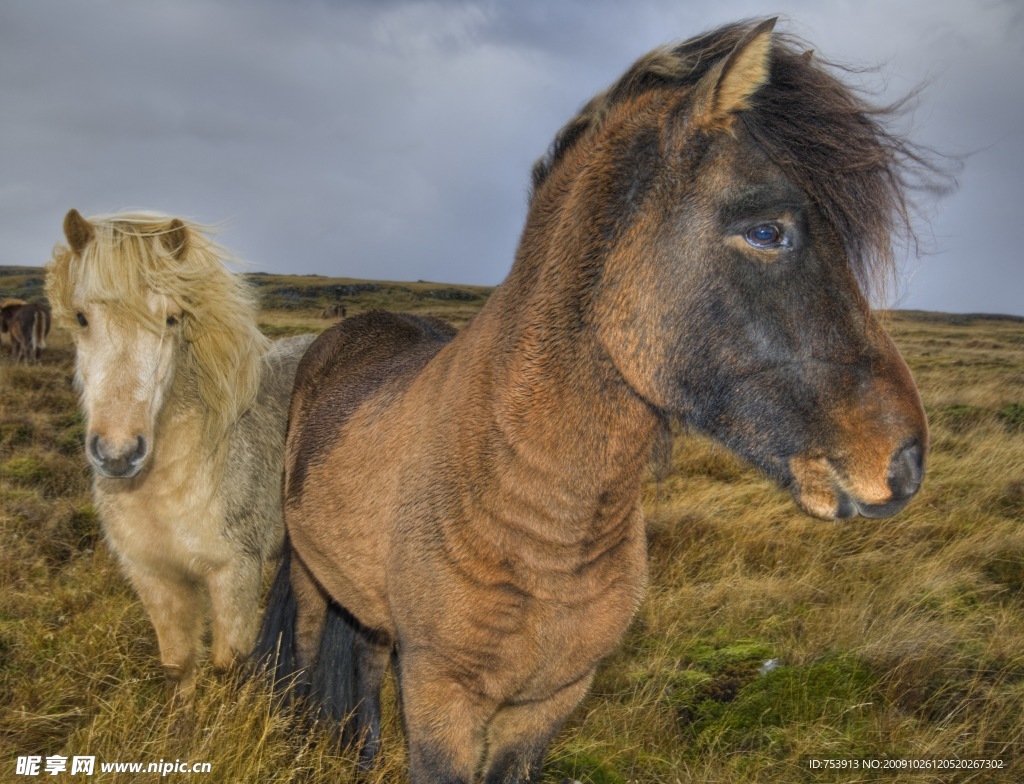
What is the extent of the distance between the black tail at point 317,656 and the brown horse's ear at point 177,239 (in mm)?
1640

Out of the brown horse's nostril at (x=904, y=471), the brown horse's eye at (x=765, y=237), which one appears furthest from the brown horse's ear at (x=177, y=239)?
the brown horse's nostril at (x=904, y=471)

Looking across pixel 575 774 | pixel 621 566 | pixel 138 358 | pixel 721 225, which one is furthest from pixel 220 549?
pixel 721 225

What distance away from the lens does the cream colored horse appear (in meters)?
3.10

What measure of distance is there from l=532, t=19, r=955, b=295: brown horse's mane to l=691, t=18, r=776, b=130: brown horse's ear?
0.05 metres

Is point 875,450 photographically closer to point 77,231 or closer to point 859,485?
point 859,485

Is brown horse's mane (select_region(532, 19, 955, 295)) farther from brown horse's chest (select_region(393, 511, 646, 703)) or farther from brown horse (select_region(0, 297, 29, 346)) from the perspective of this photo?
brown horse (select_region(0, 297, 29, 346))

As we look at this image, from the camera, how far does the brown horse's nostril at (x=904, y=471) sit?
1.65 meters

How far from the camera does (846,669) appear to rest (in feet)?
12.2

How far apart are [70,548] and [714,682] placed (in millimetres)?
4839

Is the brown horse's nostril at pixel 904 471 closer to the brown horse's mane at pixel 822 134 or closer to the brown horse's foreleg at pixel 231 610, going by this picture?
the brown horse's mane at pixel 822 134

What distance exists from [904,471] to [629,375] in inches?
27.8

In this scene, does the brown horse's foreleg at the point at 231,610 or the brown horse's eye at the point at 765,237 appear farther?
the brown horse's foreleg at the point at 231,610

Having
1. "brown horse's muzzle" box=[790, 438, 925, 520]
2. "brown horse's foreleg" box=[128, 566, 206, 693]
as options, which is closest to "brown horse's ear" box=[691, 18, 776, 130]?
"brown horse's muzzle" box=[790, 438, 925, 520]

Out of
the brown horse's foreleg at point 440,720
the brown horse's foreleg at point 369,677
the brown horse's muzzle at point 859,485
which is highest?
the brown horse's muzzle at point 859,485
